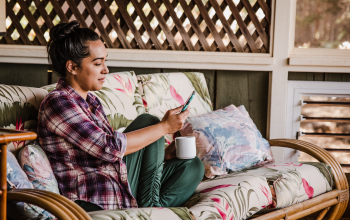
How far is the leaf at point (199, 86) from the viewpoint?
2.29 m

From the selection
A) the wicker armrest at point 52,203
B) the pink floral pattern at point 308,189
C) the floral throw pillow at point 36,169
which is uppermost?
the floral throw pillow at point 36,169

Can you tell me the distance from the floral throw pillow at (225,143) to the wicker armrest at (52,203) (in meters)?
0.91

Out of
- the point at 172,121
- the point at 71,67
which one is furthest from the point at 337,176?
the point at 71,67

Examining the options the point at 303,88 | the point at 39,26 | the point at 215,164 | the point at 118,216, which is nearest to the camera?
the point at 118,216

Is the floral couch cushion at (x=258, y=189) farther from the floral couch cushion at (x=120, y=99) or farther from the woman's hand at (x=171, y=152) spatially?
the floral couch cushion at (x=120, y=99)

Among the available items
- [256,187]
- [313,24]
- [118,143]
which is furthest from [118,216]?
[313,24]

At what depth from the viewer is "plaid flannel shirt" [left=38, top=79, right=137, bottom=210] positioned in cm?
132

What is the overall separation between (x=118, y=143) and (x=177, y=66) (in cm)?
115

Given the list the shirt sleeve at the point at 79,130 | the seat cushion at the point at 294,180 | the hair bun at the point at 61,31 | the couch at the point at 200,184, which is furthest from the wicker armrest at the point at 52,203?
the seat cushion at the point at 294,180

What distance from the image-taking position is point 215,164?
1.87m

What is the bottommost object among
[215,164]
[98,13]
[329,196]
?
[329,196]

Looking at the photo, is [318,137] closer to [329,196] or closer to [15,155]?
[329,196]

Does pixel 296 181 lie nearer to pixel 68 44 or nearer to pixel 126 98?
pixel 126 98

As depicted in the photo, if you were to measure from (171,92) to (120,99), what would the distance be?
36 cm
